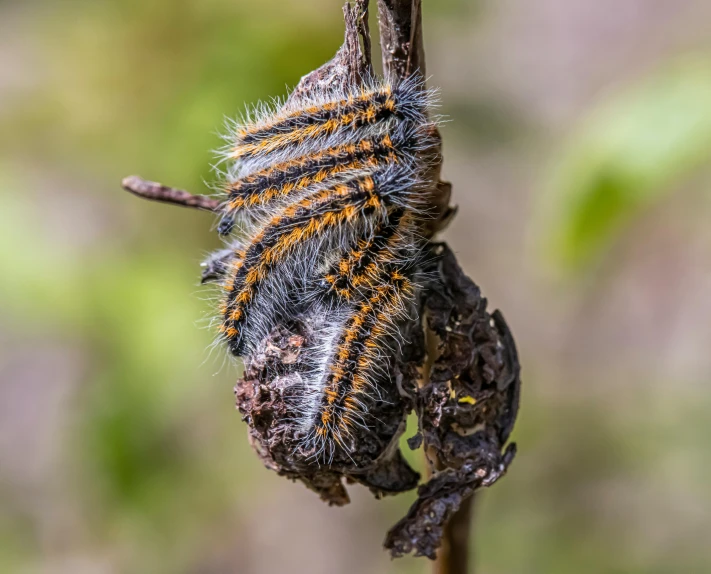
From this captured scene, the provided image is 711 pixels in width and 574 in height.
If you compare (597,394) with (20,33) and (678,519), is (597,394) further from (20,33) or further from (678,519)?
(20,33)

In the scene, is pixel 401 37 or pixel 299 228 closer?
pixel 401 37

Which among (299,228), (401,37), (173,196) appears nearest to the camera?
(401,37)

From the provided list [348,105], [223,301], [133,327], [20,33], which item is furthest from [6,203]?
[348,105]

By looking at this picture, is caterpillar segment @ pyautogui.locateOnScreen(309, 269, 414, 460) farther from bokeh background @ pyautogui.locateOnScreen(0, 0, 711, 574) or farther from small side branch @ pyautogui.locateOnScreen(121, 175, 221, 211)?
bokeh background @ pyautogui.locateOnScreen(0, 0, 711, 574)

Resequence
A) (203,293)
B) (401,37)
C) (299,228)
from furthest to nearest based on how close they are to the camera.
Result: 1. (203,293)
2. (299,228)
3. (401,37)

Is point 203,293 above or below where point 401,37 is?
above

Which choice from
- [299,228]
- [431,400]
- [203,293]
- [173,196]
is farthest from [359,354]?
[203,293]

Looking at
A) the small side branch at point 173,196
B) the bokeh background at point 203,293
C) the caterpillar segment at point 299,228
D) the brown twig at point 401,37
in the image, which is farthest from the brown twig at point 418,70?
the bokeh background at point 203,293

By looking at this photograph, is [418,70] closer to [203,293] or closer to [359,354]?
[359,354]

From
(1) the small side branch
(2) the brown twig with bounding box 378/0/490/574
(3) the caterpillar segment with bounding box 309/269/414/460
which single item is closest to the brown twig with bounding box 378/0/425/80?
(2) the brown twig with bounding box 378/0/490/574
